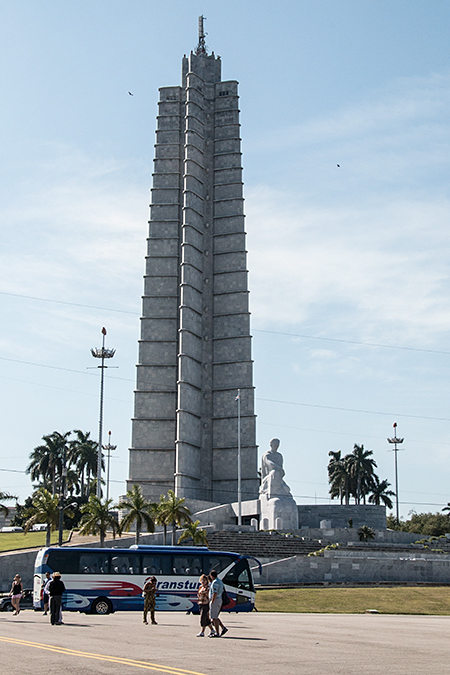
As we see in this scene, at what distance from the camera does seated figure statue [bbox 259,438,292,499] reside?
57.6m

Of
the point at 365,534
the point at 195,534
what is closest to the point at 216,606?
the point at 195,534

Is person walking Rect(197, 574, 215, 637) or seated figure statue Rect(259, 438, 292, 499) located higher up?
seated figure statue Rect(259, 438, 292, 499)

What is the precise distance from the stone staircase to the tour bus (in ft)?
60.5

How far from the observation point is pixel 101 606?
25.6m

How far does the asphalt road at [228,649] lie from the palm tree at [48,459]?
69.4 m

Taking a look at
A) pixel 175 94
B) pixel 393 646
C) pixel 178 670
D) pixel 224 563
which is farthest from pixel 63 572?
pixel 175 94

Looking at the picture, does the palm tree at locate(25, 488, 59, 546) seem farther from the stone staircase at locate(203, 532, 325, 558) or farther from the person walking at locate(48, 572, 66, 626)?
the person walking at locate(48, 572, 66, 626)

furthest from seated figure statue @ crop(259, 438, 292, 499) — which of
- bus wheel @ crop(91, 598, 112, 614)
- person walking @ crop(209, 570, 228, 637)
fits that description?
person walking @ crop(209, 570, 228, 637)

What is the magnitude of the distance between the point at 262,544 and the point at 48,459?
148ft

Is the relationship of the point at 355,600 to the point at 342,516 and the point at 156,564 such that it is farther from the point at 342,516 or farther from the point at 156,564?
the point at 342,516

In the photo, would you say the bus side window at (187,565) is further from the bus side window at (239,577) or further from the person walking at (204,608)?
the person walking at (204,608)

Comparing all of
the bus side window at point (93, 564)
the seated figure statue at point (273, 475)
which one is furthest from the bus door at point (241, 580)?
the seated figure statue at point (273, 475)

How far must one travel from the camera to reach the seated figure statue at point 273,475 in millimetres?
57594

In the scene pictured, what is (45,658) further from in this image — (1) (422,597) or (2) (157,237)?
(2) (157,237)
